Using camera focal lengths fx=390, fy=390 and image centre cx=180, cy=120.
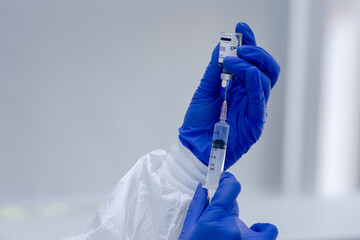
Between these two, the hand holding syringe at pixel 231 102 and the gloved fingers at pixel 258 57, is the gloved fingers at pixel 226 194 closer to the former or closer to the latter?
the hand holding syringe at pixel 231 102

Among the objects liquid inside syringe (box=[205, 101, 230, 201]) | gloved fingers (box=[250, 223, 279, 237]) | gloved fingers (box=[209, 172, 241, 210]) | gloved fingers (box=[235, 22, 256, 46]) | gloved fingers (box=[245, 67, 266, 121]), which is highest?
gloved fingers (box=[235, 22, 256, 46])

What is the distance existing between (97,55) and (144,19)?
332 millimetres

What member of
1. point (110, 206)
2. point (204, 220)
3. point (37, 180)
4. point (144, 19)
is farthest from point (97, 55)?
point (204, 220)

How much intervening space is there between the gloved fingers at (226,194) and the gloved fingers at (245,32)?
36cm

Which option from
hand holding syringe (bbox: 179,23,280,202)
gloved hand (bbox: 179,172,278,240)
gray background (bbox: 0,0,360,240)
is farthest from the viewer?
gray background (bbox: 0,0,360,240)

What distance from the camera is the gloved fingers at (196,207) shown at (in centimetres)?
88

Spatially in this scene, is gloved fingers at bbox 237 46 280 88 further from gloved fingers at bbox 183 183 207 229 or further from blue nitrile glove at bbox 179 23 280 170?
gloved fingers at bbox 183 183 207 229

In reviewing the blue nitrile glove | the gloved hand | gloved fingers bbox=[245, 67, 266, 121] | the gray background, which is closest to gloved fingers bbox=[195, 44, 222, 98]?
the blue nitrile glove

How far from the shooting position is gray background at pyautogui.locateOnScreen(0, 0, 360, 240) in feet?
6.61

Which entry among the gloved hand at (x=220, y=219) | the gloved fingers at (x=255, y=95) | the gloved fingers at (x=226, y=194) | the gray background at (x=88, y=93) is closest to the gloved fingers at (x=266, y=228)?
the gloved hand at (x=220, y=219)

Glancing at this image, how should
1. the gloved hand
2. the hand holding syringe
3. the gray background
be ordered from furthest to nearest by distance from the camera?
the gray background, the hand holding syringe, the gloved hand

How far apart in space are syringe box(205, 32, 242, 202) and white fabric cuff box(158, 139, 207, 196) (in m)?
0.05

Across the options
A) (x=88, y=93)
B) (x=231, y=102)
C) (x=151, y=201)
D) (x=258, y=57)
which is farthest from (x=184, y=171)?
(x=88, y=93)

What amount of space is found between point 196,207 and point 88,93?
54.7 inches
